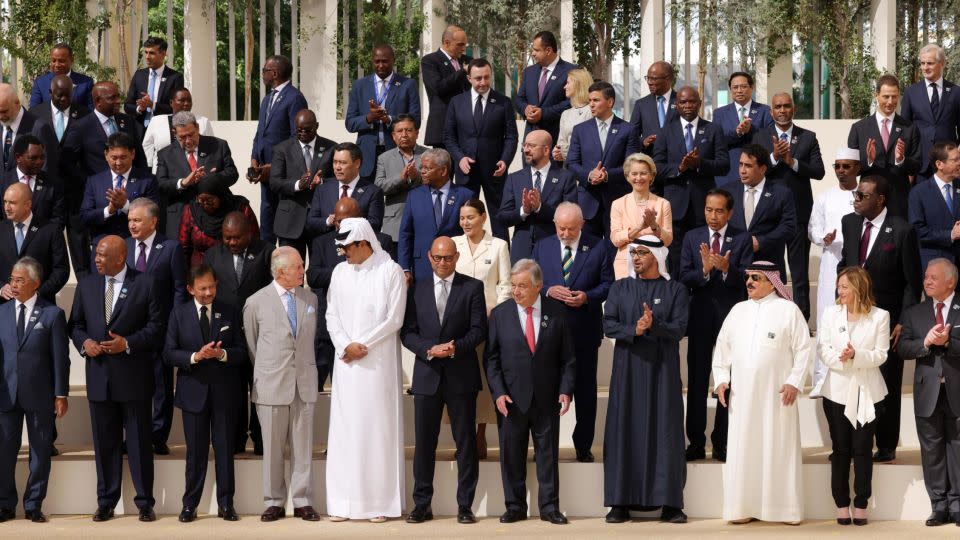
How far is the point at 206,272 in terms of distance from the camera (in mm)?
9094

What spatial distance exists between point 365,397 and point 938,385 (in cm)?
342

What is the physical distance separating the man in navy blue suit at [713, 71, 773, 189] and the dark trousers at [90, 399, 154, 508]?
4.48m

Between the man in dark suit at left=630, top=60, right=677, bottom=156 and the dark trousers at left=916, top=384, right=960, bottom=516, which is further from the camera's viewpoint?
the man in dark suit at left=630, top=60, right=677, bottom=156

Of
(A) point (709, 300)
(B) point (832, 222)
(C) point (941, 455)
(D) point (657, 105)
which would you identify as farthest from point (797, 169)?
(C) point (941, 455)

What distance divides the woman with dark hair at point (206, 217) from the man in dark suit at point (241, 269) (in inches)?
8.5

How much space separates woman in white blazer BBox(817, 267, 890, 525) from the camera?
348 inches

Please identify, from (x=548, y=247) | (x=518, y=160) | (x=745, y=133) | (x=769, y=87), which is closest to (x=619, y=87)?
(x=769, y=87)

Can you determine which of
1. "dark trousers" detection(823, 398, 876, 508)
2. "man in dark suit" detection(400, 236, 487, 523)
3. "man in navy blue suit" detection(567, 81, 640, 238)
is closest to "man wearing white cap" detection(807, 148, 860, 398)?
"dark trousers" detection(823, 398, 876, 508)

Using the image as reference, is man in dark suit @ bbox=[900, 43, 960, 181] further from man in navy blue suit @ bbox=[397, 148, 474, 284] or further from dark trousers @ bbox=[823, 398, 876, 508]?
man in navy blue suit @ bbox=[397, 148, 474, 284]

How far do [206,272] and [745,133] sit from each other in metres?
4.10

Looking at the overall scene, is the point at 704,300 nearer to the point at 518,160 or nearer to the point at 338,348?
the point at 338,348

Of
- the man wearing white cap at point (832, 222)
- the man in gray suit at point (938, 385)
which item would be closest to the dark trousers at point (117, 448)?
the man wearing white cap at point (832, 222)

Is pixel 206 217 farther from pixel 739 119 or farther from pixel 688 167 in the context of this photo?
pixel 739 119

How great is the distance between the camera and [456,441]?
902 centimetres
